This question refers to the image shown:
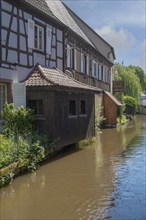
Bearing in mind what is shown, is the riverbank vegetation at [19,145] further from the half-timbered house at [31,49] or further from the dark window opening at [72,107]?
the dark window opening at [72,107]

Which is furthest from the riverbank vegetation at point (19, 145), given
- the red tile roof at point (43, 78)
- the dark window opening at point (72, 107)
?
the dark window opening at point (72, 107)

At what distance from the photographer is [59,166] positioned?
13.8 metres

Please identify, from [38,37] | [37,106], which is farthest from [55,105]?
[38,37]

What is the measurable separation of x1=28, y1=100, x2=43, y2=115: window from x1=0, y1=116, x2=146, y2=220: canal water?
2094 mm

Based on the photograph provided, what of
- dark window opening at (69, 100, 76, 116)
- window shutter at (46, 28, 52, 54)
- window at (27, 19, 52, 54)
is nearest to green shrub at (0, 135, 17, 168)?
dark window opening at (69, 100, 76, 116)

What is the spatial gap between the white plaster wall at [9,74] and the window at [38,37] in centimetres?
265

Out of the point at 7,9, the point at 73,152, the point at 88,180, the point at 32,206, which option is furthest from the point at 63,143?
the point at 32,206

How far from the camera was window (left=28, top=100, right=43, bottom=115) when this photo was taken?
50.7 ft

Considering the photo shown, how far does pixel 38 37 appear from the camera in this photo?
17672 mm

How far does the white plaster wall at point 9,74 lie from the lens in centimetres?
1433

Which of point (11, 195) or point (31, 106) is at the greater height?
point (31, 106)

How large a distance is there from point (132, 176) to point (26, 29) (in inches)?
319

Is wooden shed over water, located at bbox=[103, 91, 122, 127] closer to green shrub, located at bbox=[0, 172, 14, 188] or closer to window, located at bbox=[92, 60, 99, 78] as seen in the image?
window, located at bbox=[92, 60, 99, 78]

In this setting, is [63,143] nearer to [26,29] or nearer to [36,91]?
[36,91]
